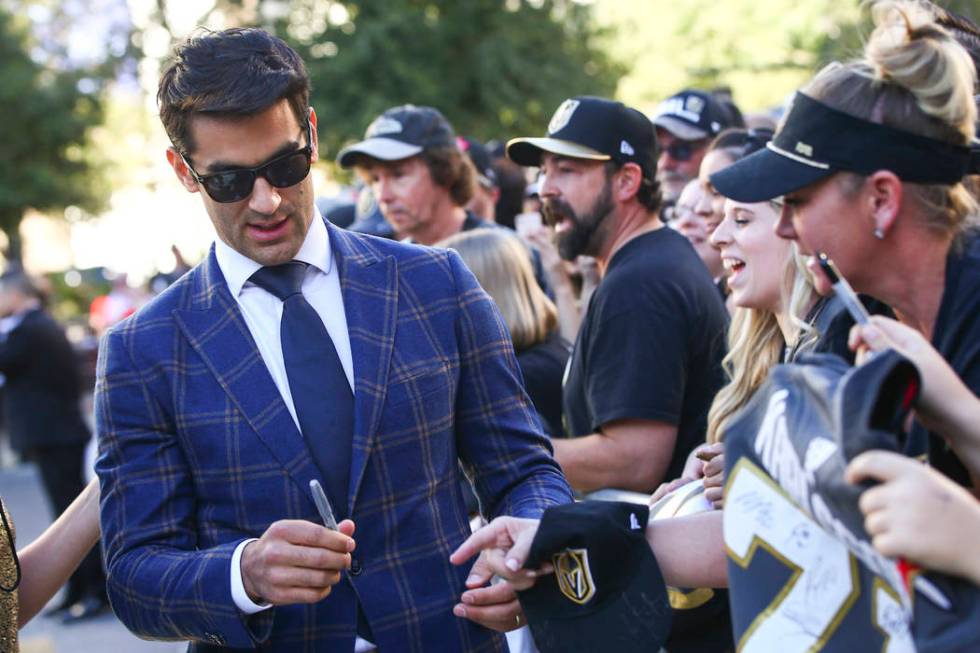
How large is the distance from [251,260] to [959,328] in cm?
153

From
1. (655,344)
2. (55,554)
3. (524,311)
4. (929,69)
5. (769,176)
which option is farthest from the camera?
(524,311)

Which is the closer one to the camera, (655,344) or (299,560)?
(299,560)

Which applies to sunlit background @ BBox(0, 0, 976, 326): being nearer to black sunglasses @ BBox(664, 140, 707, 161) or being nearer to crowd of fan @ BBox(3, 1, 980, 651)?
black sunglasses @ BBox(664, 140, 707, 161)

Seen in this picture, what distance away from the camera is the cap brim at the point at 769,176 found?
2137 millimetres

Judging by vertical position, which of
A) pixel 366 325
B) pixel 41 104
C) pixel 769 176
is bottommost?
pixel 41 104

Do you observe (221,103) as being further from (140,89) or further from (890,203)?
(140,89)

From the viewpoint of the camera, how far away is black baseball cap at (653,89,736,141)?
20.0 feet

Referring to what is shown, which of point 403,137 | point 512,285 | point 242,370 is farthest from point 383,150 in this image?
point 242,370

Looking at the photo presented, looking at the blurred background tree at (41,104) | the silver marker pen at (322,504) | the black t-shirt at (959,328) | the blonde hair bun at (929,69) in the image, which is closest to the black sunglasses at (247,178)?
the silver marker pen at (322,504)

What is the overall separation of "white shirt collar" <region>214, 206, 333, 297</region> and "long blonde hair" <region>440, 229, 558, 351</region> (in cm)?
177

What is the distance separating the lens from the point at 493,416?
8.82 feet

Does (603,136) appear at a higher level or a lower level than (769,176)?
lower

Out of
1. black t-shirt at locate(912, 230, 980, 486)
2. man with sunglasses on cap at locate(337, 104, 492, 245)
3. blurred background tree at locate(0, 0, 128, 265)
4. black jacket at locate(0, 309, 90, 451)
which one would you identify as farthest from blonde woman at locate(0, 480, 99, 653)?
blurred background tree at locate(0, 0, 128, 265)

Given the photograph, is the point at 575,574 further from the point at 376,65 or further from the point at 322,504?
the point at 376,65
